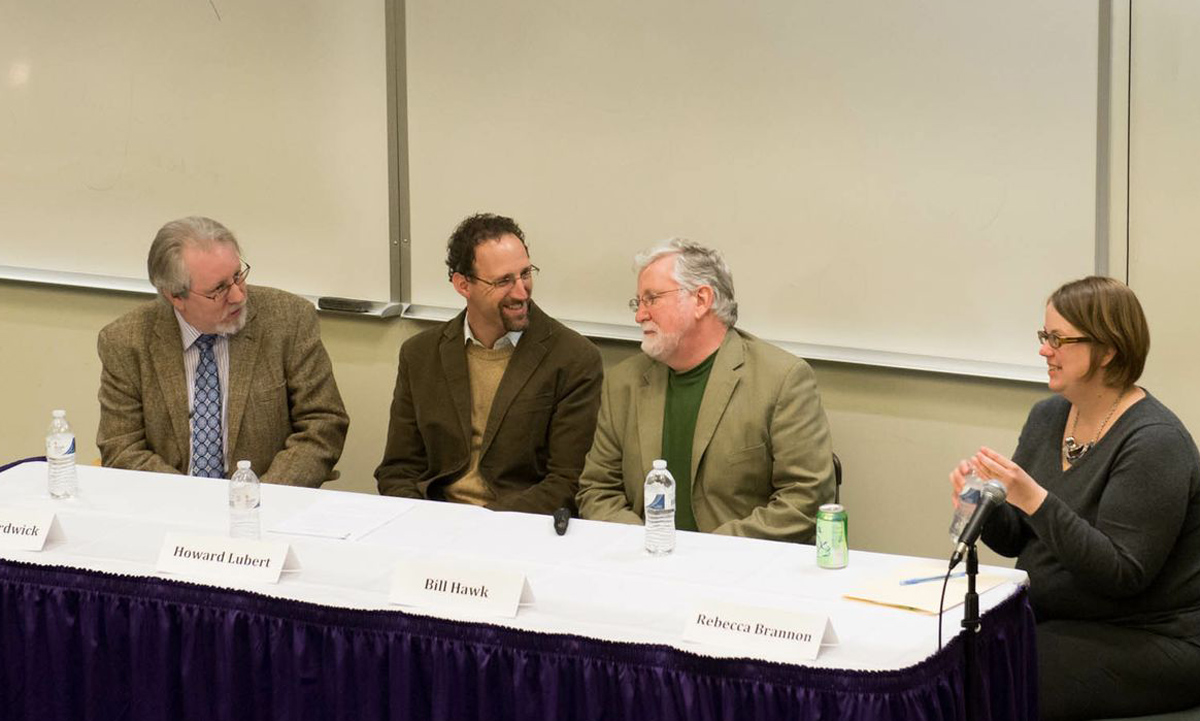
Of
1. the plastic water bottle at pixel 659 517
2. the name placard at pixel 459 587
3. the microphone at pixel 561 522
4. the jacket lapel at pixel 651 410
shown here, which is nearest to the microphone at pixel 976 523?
the plastic water bottle at pixel 659 517

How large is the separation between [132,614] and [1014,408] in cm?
262

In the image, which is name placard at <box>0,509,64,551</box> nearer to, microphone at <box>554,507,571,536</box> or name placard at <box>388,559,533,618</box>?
name placard at <box>388,559,533,618</box>

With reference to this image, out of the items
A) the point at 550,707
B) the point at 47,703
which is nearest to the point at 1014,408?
the point at 550,707

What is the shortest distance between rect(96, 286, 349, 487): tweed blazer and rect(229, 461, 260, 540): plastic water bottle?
104 cm

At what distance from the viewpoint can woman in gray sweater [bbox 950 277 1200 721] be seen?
3477 mm

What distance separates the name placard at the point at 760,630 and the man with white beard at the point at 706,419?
1179 mm

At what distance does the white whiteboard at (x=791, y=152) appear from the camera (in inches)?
173

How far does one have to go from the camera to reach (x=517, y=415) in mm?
4762

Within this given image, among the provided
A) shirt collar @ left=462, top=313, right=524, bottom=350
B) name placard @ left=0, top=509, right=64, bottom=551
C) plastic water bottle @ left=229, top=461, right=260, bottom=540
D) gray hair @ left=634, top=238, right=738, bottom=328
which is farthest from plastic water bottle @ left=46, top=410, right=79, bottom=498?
gray hair @ left=634, top=238, right=738, bottom=328

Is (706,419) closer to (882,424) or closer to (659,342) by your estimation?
(659,342)

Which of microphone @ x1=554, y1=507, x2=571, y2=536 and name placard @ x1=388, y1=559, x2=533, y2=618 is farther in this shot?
microphone @ x1=554, y1=507, x2=571, y2=536

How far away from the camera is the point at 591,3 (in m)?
4.99

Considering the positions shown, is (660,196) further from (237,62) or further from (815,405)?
(237,62)

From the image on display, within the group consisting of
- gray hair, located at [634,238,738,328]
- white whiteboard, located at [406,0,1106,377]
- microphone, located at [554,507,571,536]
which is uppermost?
white whiteboard, located at [406,0,1106,377]
